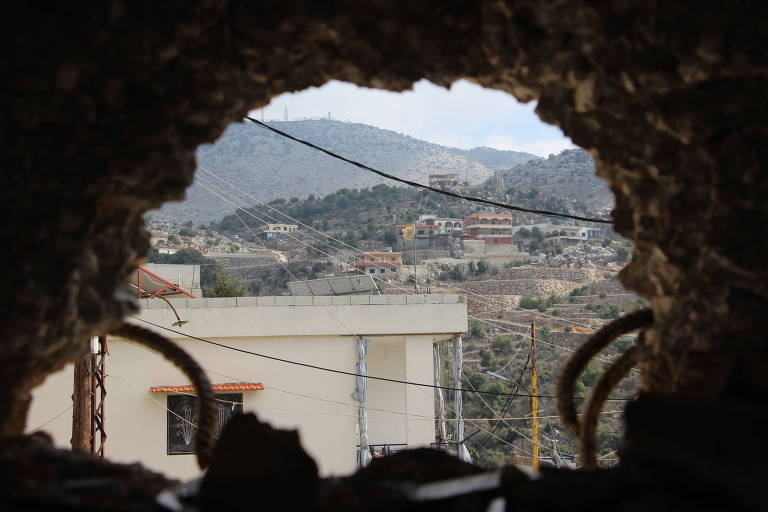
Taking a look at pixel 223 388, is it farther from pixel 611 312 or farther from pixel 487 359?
pixel 611 312

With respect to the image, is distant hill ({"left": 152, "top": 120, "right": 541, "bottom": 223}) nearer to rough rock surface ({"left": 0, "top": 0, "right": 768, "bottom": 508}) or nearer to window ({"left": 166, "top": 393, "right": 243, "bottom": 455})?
window ({"left": 166, "top": 393, "right": 243, "bottom": 455})

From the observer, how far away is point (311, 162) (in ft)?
237

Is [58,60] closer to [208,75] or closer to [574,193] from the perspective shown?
[208,75]

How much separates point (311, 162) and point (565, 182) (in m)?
29.6

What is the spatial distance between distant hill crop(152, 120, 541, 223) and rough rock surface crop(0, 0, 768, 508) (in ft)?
189

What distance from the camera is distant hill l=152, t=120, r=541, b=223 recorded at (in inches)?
2527

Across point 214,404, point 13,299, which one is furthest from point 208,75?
point 214,404

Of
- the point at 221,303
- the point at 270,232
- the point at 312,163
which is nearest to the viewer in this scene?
the point at 221,303

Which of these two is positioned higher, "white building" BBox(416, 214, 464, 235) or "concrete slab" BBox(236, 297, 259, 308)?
"white building" BBox(416, 214, 464, 235)

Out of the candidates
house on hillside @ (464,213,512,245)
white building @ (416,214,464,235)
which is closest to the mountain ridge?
house on hillside @ (464,213,512,245)

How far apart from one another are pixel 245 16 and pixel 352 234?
42038 millimetres

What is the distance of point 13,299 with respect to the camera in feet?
7.86

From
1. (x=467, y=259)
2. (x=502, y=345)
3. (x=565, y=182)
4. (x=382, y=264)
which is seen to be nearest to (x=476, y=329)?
(x=502, y=345)

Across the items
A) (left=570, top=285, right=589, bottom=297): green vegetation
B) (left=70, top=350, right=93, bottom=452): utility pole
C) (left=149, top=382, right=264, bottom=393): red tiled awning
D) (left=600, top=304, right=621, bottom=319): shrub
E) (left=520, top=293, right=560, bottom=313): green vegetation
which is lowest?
(left=149, top=382, right=264, bottom=393): red tiled awning
